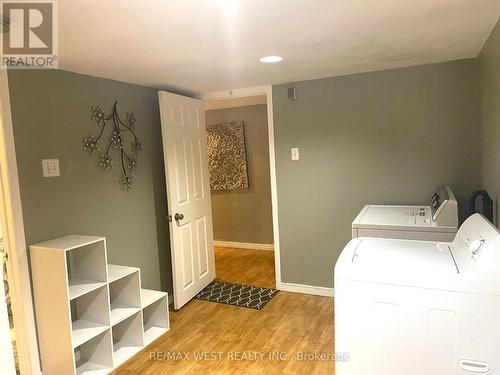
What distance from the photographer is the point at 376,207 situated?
9.77ft

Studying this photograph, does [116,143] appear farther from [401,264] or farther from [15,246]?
[401,264]

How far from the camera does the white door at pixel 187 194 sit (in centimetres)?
312

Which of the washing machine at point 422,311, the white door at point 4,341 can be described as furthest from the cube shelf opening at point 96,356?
the washing machine at point 422,311

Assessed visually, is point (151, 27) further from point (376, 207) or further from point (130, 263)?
point (376, 207)

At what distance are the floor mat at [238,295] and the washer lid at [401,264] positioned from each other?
177 centimetres

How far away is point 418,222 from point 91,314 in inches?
Result: 90.9

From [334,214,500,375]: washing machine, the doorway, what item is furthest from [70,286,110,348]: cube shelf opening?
the doorway

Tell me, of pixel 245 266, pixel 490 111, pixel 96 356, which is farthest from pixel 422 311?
pixel 245 266

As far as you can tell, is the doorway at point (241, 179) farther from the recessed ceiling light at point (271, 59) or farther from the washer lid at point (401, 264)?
the washer lid at point (401, 264)

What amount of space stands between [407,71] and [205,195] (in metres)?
→ 2.19

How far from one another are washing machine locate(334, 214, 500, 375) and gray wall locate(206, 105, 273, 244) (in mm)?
3473

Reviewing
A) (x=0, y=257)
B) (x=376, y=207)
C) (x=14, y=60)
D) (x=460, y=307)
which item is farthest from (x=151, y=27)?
(x=376, y=207)

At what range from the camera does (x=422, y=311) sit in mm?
1341

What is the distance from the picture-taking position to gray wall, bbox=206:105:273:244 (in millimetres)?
4965
